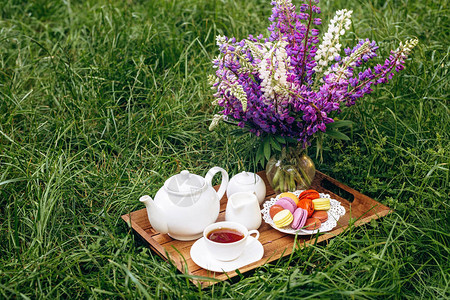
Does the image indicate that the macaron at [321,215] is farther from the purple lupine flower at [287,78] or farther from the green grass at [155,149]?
the purple lupine flower at [287,78]

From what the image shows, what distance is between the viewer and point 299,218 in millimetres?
2266

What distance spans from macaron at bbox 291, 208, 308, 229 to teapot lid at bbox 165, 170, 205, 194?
0.45 meters

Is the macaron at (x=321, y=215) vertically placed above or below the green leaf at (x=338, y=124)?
below

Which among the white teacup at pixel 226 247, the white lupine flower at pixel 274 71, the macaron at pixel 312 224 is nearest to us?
the white teacup at pixel 226 247

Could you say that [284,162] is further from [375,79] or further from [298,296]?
[298,296]

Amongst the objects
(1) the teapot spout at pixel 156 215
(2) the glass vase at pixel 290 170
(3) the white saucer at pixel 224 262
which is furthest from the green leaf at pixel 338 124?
(1) the teapot spout at pixel 156 215

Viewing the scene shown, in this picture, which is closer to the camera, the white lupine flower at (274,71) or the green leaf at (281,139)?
the white lupine flower at (274,71)

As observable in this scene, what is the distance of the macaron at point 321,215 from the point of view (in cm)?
233

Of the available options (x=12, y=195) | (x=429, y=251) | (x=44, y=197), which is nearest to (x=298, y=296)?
(x=429, y=251)

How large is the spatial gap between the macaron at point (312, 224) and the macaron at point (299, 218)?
29 mm

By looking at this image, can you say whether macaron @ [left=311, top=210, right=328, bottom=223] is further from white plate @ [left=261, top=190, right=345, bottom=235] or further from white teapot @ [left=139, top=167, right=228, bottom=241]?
white teapot @ [left=139, top=167, right=228, bottom=241]

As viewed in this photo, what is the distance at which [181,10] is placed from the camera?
Result: 13.4 feet

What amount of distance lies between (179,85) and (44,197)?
1483 mm

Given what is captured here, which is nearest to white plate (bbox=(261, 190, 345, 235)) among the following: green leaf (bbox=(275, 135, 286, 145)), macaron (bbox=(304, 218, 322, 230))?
macaron (bbox=(304, 218, 322, 230))
